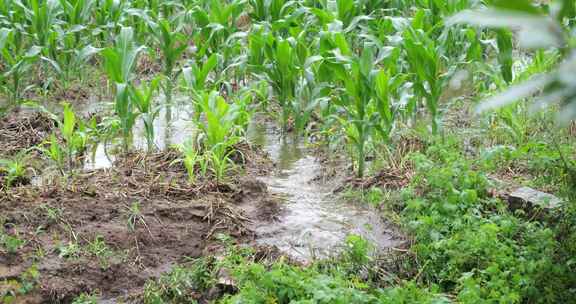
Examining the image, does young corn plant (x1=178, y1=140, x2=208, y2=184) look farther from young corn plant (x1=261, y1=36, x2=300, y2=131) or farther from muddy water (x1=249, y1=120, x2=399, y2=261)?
young corn plant (x1=261, y1=36, x2=300, y2=131)

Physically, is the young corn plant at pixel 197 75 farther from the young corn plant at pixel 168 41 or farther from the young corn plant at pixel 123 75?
the young corn plant at pixel 168 41

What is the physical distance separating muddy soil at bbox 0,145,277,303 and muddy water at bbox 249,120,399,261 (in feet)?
0.51

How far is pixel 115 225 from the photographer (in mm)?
4066

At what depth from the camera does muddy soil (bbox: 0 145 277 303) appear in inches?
144

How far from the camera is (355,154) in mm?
5309

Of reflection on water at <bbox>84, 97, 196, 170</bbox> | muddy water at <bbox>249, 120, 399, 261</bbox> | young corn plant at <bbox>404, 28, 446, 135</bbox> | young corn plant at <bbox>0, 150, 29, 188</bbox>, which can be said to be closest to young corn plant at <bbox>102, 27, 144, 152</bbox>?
reflection on water at <bbox>84, 97, 196, 170</bbox>

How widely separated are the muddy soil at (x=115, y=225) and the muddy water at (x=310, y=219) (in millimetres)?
155

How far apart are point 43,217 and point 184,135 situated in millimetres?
2090

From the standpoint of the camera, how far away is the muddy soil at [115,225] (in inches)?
144

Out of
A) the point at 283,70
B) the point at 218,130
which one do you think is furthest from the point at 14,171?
the point at 283,70

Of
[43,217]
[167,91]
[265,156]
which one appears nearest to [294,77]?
[265,156]

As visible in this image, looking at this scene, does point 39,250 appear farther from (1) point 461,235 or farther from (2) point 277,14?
(2) point 277,14

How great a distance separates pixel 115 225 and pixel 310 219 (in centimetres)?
111

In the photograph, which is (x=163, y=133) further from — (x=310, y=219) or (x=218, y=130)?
(x=310, y=219)
